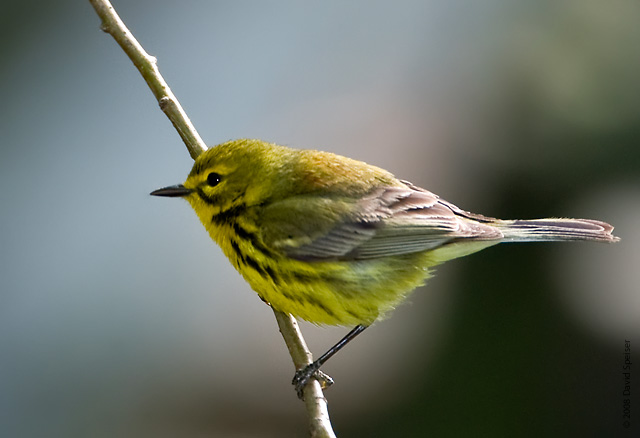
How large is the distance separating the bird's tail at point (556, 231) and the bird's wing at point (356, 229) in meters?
0.11

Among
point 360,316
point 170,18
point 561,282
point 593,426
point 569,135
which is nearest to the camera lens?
point 360,316

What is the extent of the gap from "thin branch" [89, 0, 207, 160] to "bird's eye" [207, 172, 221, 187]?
25 centimetres

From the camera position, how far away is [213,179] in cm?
392

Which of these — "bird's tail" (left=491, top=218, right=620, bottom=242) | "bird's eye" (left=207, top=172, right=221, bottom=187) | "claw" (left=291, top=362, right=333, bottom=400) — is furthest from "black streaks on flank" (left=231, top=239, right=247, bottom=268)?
"bird's tail" (left=491, top=218, right=620, bottom=242)

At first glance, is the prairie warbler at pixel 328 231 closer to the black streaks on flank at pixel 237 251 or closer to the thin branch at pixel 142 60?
the black streaks on flank at pixel 237 251

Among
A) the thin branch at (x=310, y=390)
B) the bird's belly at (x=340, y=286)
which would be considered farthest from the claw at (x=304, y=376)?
the bird's belly at (x=340, y=286)

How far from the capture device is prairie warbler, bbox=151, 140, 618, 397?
3814mm

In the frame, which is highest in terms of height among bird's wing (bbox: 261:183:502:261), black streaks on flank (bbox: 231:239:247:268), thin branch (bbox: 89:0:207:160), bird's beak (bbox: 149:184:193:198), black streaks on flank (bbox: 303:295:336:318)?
thin branch (bbox: 89:0:207:160)

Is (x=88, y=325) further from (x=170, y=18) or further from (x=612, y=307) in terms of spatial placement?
(x=612, y=307)

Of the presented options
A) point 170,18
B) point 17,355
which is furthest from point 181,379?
point 170,18

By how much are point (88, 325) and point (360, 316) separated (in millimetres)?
2701

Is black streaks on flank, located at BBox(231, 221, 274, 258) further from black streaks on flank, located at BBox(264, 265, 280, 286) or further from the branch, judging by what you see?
the branch

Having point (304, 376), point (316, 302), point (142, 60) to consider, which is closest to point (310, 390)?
point (304, 376)

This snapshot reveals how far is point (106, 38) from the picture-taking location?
6785mm
